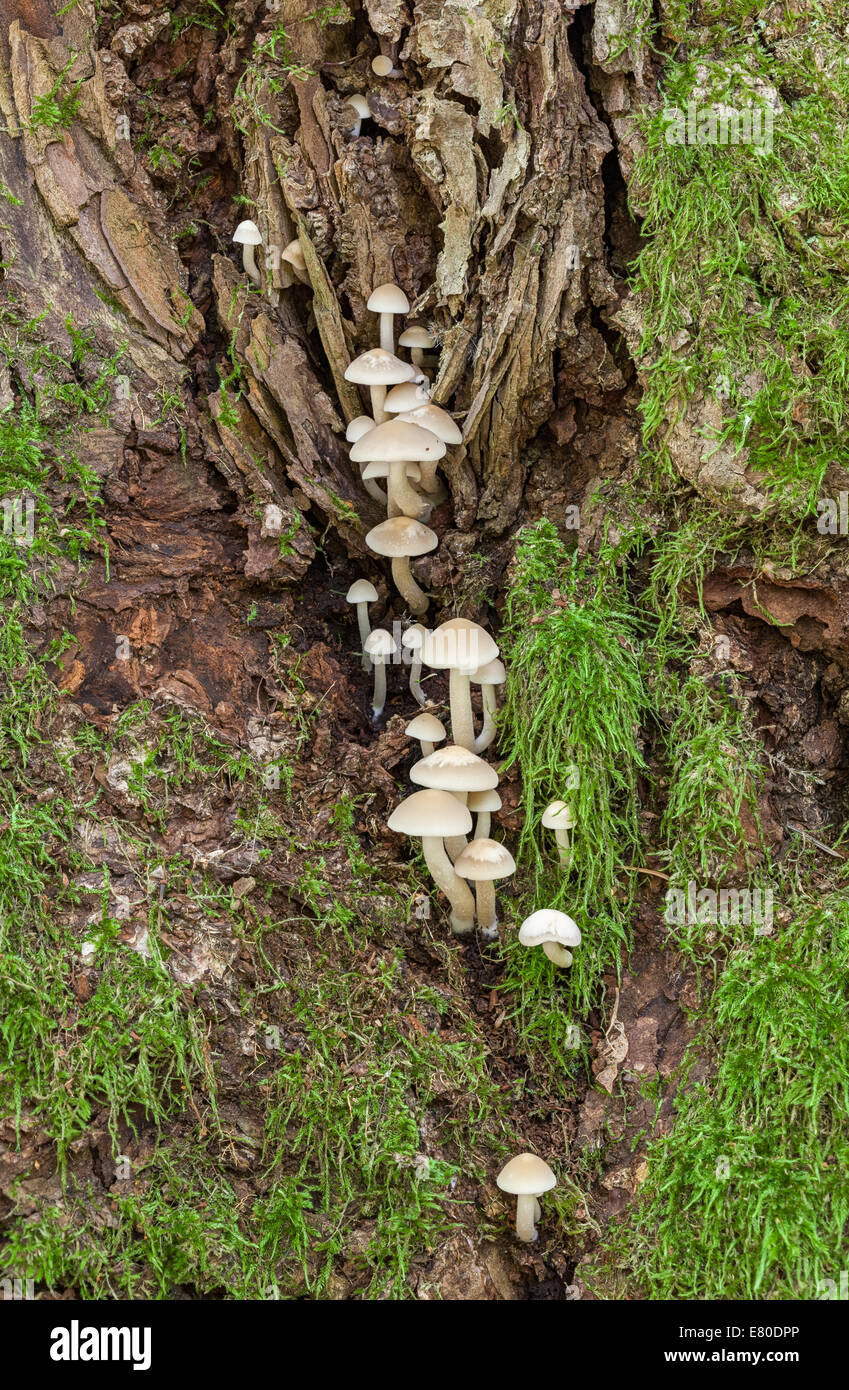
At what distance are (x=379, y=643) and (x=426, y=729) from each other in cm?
52

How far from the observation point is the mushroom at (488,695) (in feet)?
13.3

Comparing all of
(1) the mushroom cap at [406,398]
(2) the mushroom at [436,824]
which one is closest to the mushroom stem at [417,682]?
(2) the mushroom at [436,824]

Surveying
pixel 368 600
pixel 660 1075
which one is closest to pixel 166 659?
pixel 368 600

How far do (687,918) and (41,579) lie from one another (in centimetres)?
276

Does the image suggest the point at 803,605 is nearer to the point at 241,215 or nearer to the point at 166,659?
the point at 166,659

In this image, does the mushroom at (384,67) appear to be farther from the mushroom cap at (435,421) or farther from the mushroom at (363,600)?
the mushroom at (363,600)

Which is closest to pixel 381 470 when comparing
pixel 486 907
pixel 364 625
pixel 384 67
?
pixel 364 625

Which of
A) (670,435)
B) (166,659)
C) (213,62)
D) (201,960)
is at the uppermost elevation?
(213,62)

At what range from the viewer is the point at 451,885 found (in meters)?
3.89

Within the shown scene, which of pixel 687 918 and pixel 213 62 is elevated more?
pixel 213 62

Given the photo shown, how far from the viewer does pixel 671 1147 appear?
3432 mm

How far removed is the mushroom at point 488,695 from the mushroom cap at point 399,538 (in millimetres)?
608

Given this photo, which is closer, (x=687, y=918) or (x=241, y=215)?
(x=687, y=918)

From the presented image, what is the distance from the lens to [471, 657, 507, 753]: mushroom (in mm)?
4062
